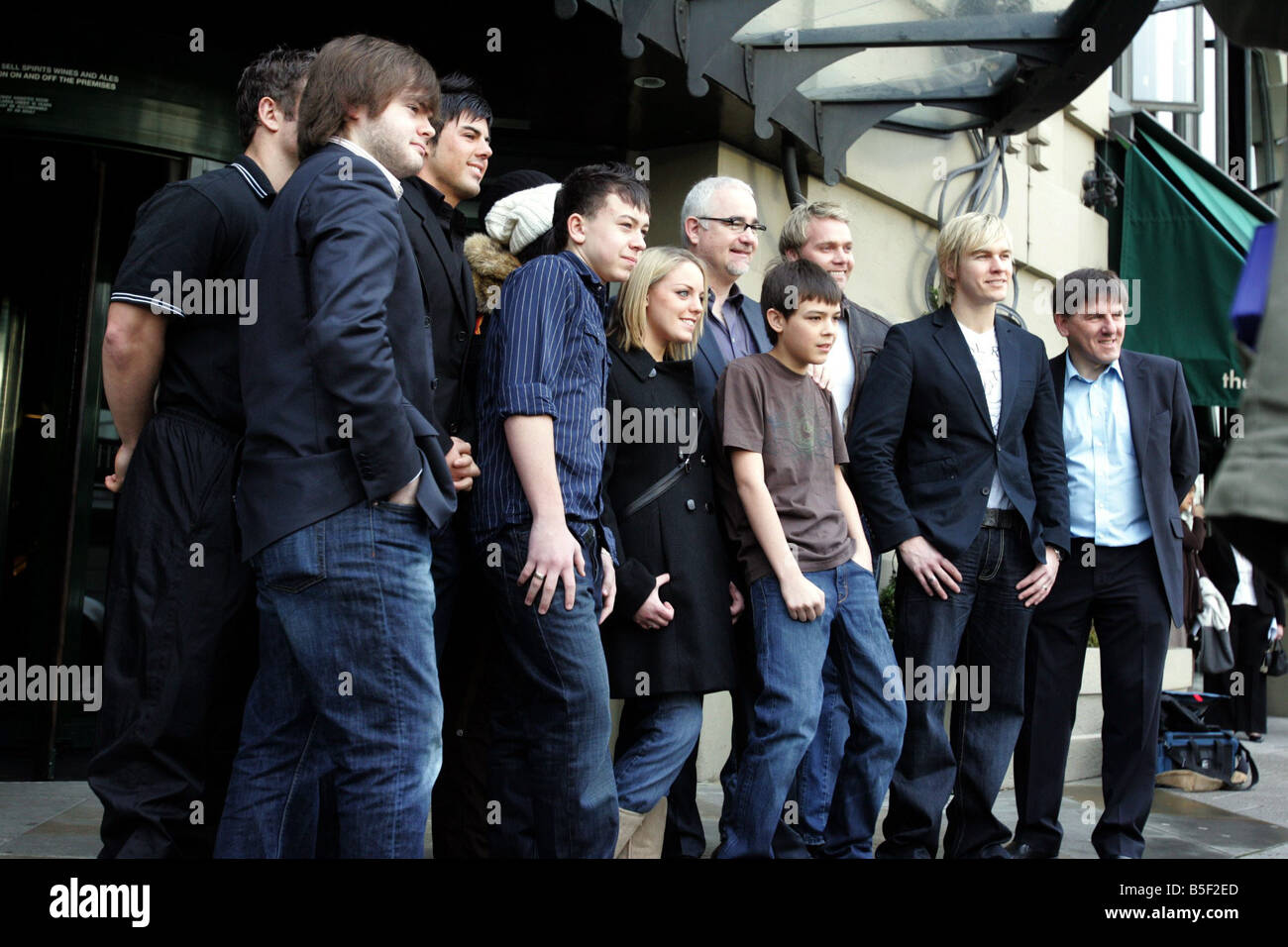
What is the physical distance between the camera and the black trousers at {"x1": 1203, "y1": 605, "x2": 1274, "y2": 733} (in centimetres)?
936

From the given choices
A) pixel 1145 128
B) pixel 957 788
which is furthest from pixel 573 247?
pixel 1145 128

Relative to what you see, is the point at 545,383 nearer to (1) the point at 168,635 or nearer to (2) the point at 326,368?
(2) the point at 326,368

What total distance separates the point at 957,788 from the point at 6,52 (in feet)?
15.3

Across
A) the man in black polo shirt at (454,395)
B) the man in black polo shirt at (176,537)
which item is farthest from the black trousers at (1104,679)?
the man in black polo shirt at (176,537)

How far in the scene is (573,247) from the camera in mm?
3775

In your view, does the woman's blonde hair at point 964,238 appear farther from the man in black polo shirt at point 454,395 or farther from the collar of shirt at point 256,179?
the collar of shirt at point 256,179

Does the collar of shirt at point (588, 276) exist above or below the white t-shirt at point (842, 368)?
above

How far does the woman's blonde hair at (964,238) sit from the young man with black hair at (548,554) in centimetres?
158

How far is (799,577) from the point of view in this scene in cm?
388

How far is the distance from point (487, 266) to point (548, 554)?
124 cm

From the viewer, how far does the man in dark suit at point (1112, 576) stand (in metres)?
4.54

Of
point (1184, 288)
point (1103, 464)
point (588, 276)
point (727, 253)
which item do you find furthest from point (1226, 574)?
point (588, 276)

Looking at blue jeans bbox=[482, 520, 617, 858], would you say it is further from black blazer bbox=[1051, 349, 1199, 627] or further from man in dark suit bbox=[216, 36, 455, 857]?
black blazer bbox=[1051, 349, 1199, 627]
